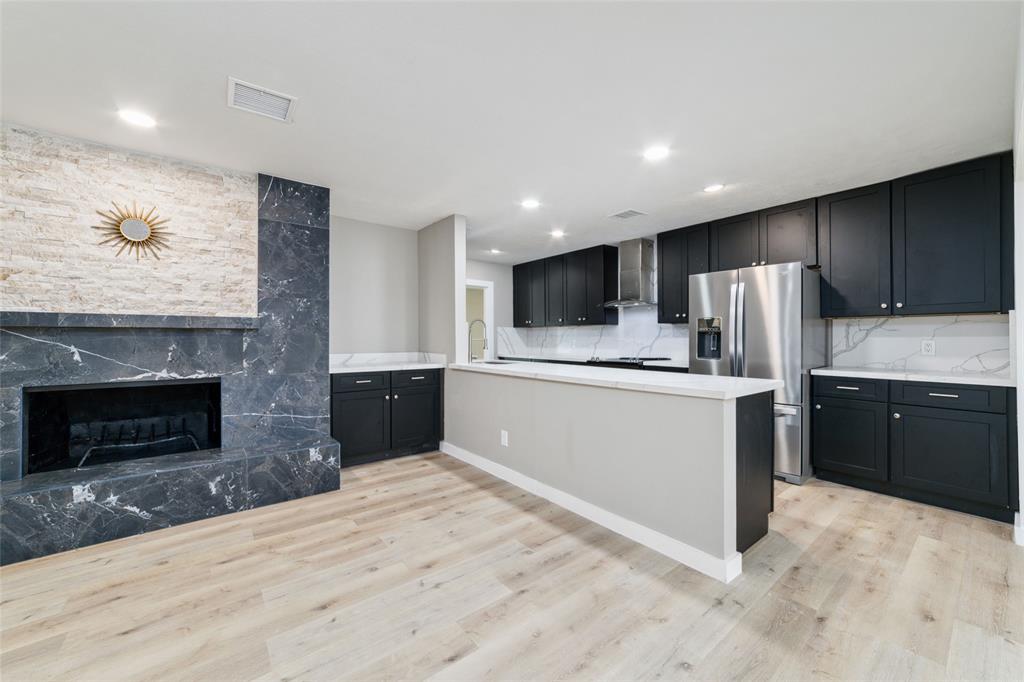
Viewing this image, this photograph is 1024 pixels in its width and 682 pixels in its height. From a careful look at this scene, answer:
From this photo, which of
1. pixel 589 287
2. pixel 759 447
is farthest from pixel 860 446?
pixel 589 287

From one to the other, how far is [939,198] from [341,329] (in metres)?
5.05

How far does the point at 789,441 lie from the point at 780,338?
2.74ft

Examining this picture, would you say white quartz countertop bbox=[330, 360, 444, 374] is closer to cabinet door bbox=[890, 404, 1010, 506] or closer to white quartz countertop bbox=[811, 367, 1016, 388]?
white quartz countertop bbox=[811, 367, 1016, 388]

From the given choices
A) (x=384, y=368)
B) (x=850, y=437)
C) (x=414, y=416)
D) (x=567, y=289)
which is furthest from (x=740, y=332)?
(x=384, y=368)

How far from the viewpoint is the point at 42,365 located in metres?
2.63

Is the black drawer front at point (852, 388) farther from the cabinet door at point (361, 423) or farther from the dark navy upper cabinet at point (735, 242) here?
the cabinet door at point (361, 423)

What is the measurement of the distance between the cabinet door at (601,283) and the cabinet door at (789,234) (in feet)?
6.29

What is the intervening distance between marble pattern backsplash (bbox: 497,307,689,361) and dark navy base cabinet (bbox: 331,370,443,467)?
255cm

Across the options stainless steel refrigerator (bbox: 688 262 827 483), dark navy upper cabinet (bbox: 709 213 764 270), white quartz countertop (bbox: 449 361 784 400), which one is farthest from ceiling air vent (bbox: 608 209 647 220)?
white quartz countertop (bbox: 449 361 784 400)

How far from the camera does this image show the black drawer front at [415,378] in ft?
13.8

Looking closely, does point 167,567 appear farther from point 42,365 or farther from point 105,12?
point 105,12

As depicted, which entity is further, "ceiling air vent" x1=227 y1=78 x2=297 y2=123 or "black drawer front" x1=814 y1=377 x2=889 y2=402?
"black drawer front" x1=814 y1=377 x2=889 y2=402

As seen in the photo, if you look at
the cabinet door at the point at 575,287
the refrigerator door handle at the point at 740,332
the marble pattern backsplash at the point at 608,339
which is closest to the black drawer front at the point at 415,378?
the cabinet door at the point at 575,287

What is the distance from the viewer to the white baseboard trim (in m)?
2.14
